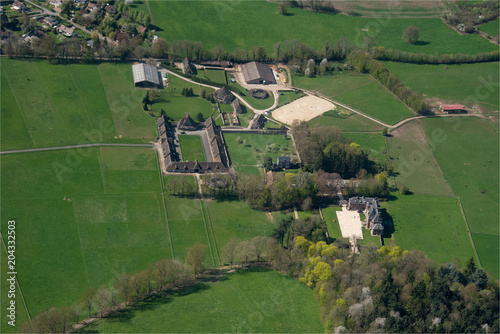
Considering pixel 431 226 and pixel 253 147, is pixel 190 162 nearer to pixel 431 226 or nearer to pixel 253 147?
pixel 253 147

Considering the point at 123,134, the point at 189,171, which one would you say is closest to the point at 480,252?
the point at 189,171

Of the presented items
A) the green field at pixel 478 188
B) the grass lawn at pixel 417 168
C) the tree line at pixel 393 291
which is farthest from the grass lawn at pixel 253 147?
the green field at pixel 478 188

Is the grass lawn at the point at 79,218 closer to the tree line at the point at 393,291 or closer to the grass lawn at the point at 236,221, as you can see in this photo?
the grass lawn at the point at 236,221

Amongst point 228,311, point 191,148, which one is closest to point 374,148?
point 191,148

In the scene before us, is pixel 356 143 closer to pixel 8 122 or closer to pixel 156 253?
pixel 156 253

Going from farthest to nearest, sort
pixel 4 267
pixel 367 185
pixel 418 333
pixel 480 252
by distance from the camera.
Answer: pixel 367 185, pixel 480 252, pixel 4 267, pixel 418 333

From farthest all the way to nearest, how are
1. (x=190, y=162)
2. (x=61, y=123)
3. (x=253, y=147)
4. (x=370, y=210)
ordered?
(x=253, y=147), (x=61, y=123), (x=190, y=162), (x=370, y=210)
